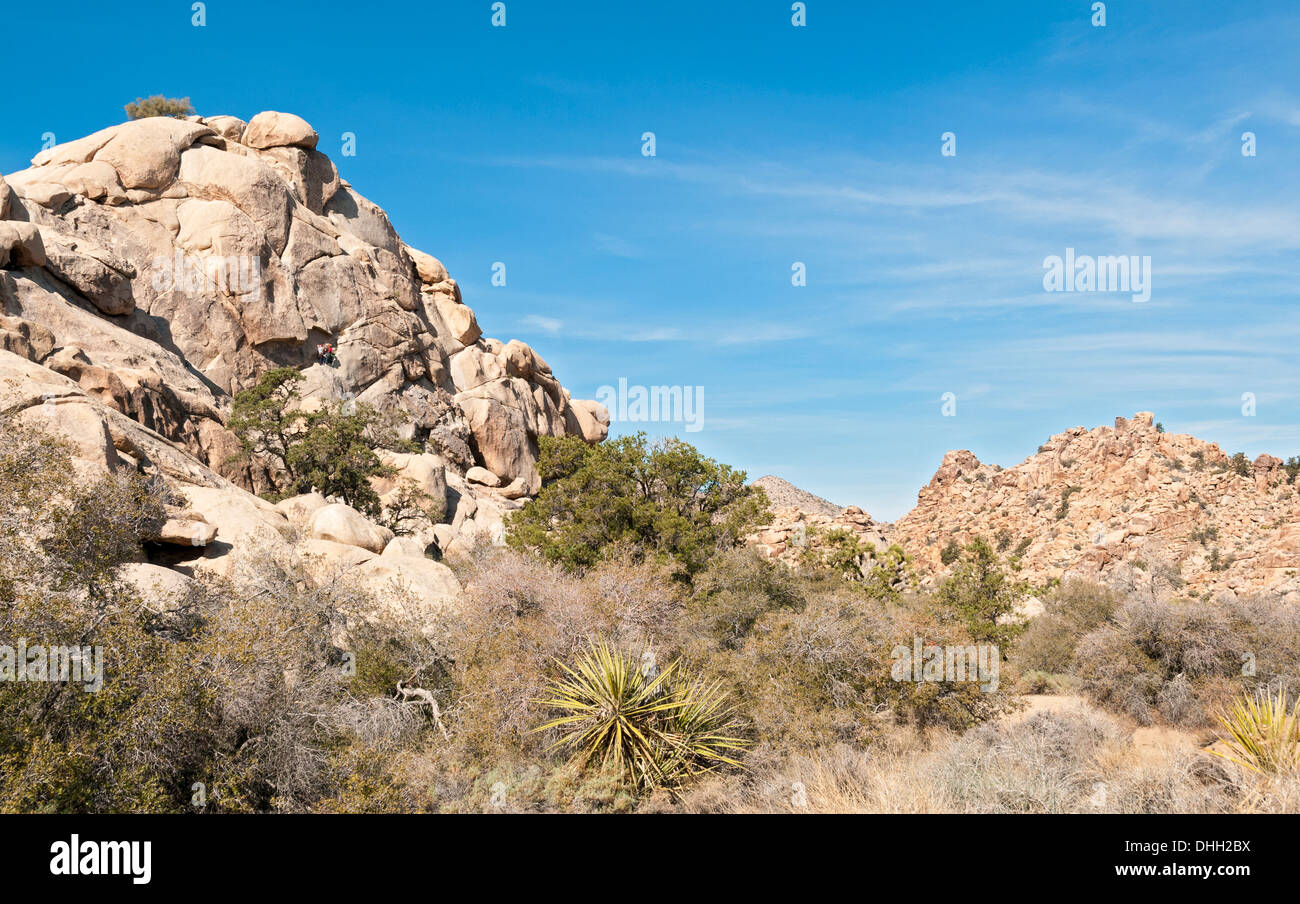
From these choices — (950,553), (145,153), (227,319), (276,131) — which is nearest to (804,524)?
(950,553)

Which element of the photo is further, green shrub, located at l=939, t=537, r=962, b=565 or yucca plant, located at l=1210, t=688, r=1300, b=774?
green shrub, located at l=939, t=537, r=962, b=565

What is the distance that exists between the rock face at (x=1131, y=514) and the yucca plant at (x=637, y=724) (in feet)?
68.6

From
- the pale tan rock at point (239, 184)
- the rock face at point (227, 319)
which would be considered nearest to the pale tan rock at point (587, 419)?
the rock face at point (227, 319)

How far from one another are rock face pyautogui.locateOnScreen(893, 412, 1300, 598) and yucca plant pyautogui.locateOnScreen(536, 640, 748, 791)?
20910mm

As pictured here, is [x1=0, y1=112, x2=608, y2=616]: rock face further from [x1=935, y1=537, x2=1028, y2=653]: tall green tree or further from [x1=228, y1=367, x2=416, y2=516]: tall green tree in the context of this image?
[x1=935, y1=537, x2=1028, y2=653]: tall green tree

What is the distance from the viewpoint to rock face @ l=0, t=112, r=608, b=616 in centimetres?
2012

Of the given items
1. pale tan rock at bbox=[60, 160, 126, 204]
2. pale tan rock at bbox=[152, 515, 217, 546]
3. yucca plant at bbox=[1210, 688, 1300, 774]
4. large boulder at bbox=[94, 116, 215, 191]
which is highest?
large boulder at bbox=[94, 116, 215, 191]

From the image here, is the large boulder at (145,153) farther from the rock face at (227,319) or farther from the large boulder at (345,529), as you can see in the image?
the large boulder at (345,529)

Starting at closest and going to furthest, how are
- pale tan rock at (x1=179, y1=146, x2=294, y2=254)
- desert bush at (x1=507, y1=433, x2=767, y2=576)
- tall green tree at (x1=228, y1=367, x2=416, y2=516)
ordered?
desert bush at (x1=507, y1=433, x2=767, y2=576)
tall green tree at (x1=228, y1=367, x2=416, y2=516)
pale tan rock at (x1=179, y1=146, x2=294, y2=254)

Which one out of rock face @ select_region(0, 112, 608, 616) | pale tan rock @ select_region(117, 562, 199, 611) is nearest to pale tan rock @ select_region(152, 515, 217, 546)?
rock face @ select_region(0, 112, 608, 616)
